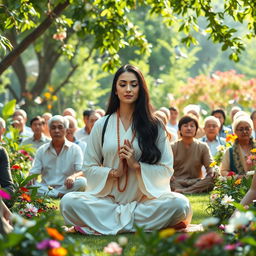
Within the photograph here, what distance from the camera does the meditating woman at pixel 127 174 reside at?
31.4ft

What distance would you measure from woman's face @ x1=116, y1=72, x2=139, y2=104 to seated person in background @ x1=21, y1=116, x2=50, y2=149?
701cm

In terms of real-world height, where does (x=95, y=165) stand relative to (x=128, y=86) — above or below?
below

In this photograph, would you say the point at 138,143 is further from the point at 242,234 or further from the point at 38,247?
the point at 38,247

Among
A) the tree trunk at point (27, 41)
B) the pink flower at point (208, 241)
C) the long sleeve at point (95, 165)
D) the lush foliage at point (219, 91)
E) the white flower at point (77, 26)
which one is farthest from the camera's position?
the lush foliage at point (219, 91)

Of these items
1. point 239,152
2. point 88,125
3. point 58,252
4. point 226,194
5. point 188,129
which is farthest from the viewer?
point 88,125

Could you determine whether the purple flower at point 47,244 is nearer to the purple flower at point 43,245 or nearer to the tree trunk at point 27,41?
the purple flower at point 43,245

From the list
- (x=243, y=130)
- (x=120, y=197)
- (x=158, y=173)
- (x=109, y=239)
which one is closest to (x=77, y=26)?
(x=243, y=130)

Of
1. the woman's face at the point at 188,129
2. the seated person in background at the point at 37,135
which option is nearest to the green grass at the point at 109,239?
the woman's face at the point at 188,129

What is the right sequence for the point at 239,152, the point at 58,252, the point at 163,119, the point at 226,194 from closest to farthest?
the point at 58,252, the point at 226,194, the point at 239,152, the point at 163,119

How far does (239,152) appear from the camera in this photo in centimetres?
1255

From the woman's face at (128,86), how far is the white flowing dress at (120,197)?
40 cm

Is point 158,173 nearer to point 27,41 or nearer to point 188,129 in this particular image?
point 27,41

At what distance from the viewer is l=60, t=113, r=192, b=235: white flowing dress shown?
9586mm

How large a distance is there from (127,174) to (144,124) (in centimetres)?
63
